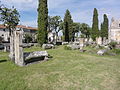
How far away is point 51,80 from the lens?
258 inches

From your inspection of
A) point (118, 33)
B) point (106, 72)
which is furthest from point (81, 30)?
point (106, 72)

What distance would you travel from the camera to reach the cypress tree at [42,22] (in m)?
26.5

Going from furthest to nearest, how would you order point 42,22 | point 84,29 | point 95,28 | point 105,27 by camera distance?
1. point 84,29
2. point 105,27
3. point 95,28
4. point 42,22

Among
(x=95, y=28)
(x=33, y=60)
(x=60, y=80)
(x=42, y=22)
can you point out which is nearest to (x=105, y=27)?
(x=95, y=28)

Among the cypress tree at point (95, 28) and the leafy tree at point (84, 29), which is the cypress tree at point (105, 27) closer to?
the cypress tree at point (95, 28)

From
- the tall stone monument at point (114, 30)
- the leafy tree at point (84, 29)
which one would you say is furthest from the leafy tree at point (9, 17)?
the leafy tree at point (84, 29)

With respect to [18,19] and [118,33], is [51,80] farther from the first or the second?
[118,33]

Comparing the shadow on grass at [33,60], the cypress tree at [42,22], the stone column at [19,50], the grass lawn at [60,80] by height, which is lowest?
the grass lawn at [60,80]

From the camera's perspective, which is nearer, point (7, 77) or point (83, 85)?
point (83, 85)

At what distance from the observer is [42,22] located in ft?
88.4

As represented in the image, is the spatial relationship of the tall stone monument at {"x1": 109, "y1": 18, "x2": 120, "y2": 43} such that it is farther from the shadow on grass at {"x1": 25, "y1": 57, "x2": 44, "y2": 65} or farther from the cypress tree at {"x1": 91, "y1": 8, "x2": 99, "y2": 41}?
the shadow on grass at {"x1": 25, "y1": 57, "x2": 44, "y2": 65}

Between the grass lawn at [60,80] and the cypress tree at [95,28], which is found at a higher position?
the cypress tree at [95,28]

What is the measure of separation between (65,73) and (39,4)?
74.9 feet

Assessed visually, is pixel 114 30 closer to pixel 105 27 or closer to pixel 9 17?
pixel 105 27
